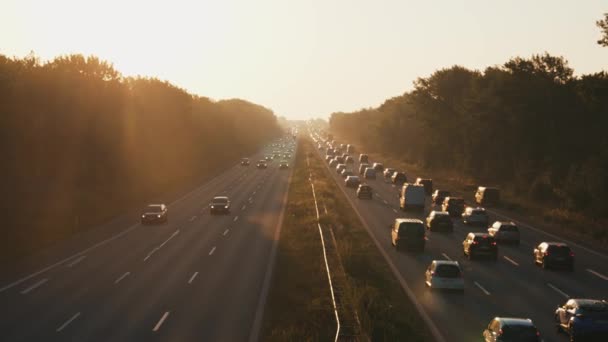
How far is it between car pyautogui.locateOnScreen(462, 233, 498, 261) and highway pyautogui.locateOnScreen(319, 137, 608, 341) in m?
0.44

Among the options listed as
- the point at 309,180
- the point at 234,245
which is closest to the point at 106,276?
the point at 234,245

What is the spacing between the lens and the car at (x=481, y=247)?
41.6m

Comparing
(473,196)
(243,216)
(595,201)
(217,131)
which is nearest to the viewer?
(595,201)

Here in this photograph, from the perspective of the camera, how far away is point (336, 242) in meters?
45.6

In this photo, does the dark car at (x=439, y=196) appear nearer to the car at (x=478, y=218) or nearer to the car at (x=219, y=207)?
the car at (x=478, y=218)

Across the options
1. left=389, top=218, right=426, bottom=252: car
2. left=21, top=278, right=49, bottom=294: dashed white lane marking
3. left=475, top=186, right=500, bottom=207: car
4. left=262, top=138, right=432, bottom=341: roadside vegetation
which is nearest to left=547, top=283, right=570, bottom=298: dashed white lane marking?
left=262, top=138, right=432, bottom=341: roadside vegetation

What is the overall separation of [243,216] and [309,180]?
35.5m

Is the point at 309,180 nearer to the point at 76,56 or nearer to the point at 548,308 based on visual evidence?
the point at 76,56

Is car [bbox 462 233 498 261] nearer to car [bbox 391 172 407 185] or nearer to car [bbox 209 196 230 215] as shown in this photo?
car [bbox 209 196 230 215]

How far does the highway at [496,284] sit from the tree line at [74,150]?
72.2 feet

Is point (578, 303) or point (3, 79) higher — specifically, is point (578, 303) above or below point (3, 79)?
below

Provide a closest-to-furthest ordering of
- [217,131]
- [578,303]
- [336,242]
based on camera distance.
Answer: [578,303], [336,242], [217,131]

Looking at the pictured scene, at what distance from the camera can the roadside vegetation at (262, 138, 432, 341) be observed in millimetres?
24266

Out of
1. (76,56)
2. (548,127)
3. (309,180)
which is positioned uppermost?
(76,56)
